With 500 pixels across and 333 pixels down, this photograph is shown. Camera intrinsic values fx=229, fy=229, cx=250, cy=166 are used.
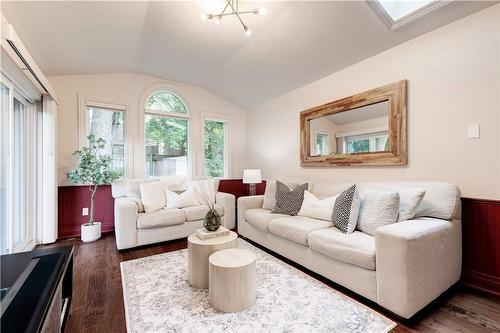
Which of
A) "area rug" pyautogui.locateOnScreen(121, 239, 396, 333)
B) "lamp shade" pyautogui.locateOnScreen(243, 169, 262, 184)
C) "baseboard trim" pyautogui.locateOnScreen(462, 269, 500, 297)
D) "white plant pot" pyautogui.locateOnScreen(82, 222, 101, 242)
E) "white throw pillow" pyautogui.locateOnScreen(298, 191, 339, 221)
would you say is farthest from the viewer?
"lamp shade" pyautogui.locateOnScreen(243, 169, 262, 184)

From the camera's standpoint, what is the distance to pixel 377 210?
202cm

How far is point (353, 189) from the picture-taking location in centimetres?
225

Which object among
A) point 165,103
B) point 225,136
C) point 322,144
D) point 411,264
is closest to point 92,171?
point 165,103

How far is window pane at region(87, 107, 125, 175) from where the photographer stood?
12.3 ft

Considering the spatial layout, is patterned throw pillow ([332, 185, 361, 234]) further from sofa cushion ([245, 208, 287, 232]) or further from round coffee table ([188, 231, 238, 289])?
round coffee table ([188, 231, 238, 289])

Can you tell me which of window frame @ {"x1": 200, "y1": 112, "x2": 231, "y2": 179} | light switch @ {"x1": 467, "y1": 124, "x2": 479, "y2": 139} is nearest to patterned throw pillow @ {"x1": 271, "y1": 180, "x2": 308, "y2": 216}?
light switch @ {"x1": 467, "y1": 124, "x2": 479, "y2": 139}

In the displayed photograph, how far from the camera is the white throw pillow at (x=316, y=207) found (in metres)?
2.45

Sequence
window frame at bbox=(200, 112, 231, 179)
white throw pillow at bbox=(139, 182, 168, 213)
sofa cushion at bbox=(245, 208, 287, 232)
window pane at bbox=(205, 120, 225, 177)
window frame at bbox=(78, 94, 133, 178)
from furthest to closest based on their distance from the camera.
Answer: window pane at bbox=(205, 120, 225, 177) < window frame at bbox=(200, 112, 231, 179) < window frame at bbox=(78, 94, 133, 178) < white throw pillow at bbox=(139, 182, 168, 213) < sofa cushion at bbox=(245, 208, 287, 232)

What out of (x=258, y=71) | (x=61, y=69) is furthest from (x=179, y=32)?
(x=61, y=69)

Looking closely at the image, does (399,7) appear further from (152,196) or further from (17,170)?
(17,170)

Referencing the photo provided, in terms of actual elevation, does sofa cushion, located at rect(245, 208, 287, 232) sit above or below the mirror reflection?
below

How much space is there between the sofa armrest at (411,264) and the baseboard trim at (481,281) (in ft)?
1.39

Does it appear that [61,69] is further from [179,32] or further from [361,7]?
[361,7]

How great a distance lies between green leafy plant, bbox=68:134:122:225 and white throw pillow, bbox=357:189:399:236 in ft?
11.1
